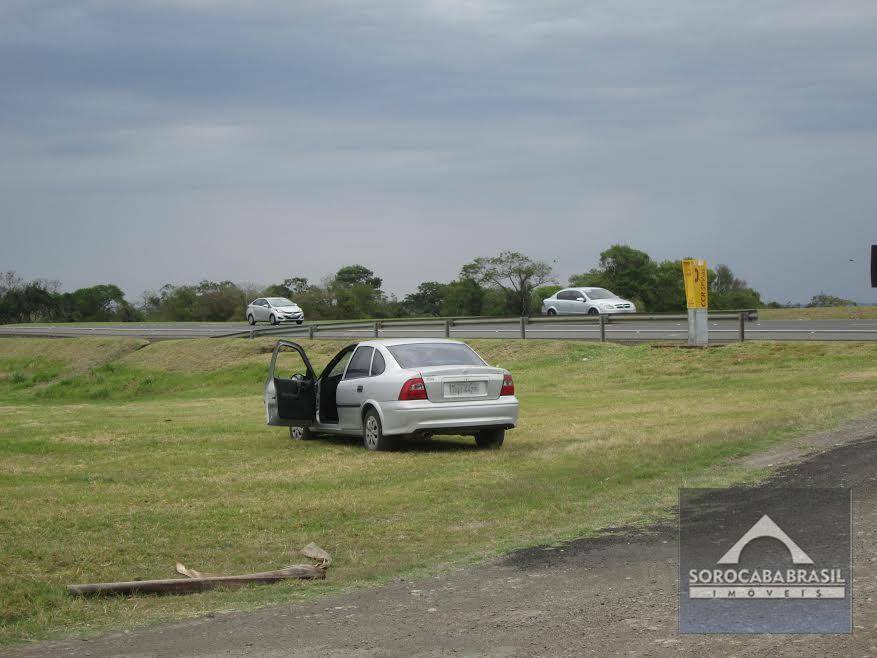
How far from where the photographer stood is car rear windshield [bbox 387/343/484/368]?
14.3 metres

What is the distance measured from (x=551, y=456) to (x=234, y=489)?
12.9ft

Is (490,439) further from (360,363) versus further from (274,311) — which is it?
(274,311)

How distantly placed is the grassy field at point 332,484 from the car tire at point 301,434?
0.98 feet

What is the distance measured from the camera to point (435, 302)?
266 ft

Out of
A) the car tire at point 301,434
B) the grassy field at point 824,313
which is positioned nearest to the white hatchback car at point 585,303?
the grassy field at point 824,313

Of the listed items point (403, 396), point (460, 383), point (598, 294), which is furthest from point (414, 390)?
point (598, 294)

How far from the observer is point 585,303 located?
156 ft

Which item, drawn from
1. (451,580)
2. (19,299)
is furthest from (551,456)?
(19,299)

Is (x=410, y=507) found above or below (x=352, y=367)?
below

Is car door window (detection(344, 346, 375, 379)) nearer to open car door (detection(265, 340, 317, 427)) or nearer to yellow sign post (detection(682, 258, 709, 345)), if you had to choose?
open car door (detection(265, 340, 317, 427))

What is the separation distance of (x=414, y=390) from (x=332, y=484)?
2.36 metres

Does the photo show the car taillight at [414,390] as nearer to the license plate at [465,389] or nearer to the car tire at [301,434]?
the license plate at [465,389]

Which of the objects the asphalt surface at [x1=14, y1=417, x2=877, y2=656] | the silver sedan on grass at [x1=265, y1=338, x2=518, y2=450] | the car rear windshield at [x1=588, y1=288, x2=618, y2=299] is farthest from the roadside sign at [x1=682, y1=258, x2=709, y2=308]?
the car rear windshield at [x1=588, y1=288, x2=618, y2=299]

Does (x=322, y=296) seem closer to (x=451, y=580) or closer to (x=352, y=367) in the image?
(x=352, y=367)
